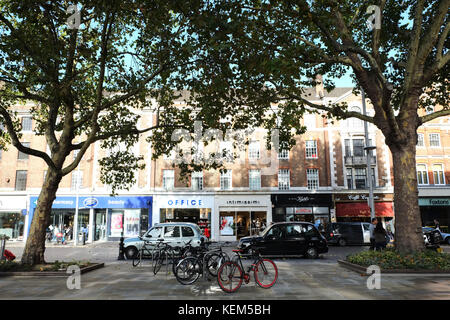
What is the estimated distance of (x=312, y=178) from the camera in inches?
1169

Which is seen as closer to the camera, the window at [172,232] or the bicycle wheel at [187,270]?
the bicycle wheel at [187,270]

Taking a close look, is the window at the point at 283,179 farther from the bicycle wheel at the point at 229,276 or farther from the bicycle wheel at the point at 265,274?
the bicycle wheel at the point at 229,276

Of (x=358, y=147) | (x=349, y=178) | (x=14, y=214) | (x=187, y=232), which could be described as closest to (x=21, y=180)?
(x=14, y=214)

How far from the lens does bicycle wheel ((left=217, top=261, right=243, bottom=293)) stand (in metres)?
7.43

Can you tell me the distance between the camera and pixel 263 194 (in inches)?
1151

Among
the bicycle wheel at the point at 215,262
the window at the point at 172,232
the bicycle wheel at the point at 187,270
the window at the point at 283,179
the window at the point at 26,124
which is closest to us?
the bicycle wheel at the point at 187,270

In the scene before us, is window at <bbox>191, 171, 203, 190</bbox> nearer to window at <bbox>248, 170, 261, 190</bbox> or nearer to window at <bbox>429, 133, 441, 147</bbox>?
window at <bbox>248, 170, 261, 190</bbox>

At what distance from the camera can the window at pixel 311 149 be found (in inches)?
1186

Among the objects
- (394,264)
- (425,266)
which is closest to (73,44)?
(394,264)

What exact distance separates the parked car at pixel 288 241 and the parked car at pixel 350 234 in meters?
7.89

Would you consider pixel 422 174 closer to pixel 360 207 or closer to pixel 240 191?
pixel 360 207

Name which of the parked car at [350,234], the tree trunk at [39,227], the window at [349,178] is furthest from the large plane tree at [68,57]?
the window at [349,178]

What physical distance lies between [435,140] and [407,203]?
2540 cm

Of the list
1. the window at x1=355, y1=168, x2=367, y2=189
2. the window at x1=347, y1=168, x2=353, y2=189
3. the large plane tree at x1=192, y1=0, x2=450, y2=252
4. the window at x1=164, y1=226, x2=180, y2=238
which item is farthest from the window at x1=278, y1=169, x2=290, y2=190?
the large plane tree at x1=192, y1=0, x2=450, y2=252
